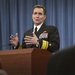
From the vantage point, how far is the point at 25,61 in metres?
1.49

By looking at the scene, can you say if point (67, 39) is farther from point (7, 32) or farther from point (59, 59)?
point (59, 59)

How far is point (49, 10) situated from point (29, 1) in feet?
1.33

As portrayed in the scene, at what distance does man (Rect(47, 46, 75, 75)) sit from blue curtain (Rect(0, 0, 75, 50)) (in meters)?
3.48

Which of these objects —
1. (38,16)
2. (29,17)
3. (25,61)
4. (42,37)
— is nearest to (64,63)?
(25,61)

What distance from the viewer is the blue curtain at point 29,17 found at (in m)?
3.81

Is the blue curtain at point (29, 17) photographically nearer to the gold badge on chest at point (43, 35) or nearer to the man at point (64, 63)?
the gold badge on chest at point (43, 35)

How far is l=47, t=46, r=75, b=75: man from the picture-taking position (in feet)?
1.01

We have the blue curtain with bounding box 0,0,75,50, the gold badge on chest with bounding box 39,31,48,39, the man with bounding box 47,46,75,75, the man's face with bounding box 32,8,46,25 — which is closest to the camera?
the man with bounding box 47,46,75,75

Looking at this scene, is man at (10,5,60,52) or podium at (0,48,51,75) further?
man at (10,5,60,52)

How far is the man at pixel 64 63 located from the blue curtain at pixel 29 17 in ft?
11.4

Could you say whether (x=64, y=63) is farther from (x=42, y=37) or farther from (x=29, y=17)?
(x=29, y=17)

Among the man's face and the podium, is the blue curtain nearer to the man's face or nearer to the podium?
the man's face

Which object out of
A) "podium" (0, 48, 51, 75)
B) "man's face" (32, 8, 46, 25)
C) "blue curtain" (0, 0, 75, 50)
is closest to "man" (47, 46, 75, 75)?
"podium" (0, 48, 51, 75)

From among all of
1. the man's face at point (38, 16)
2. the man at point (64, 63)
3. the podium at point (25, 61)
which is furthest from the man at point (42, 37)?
the man at point (64, 63)
